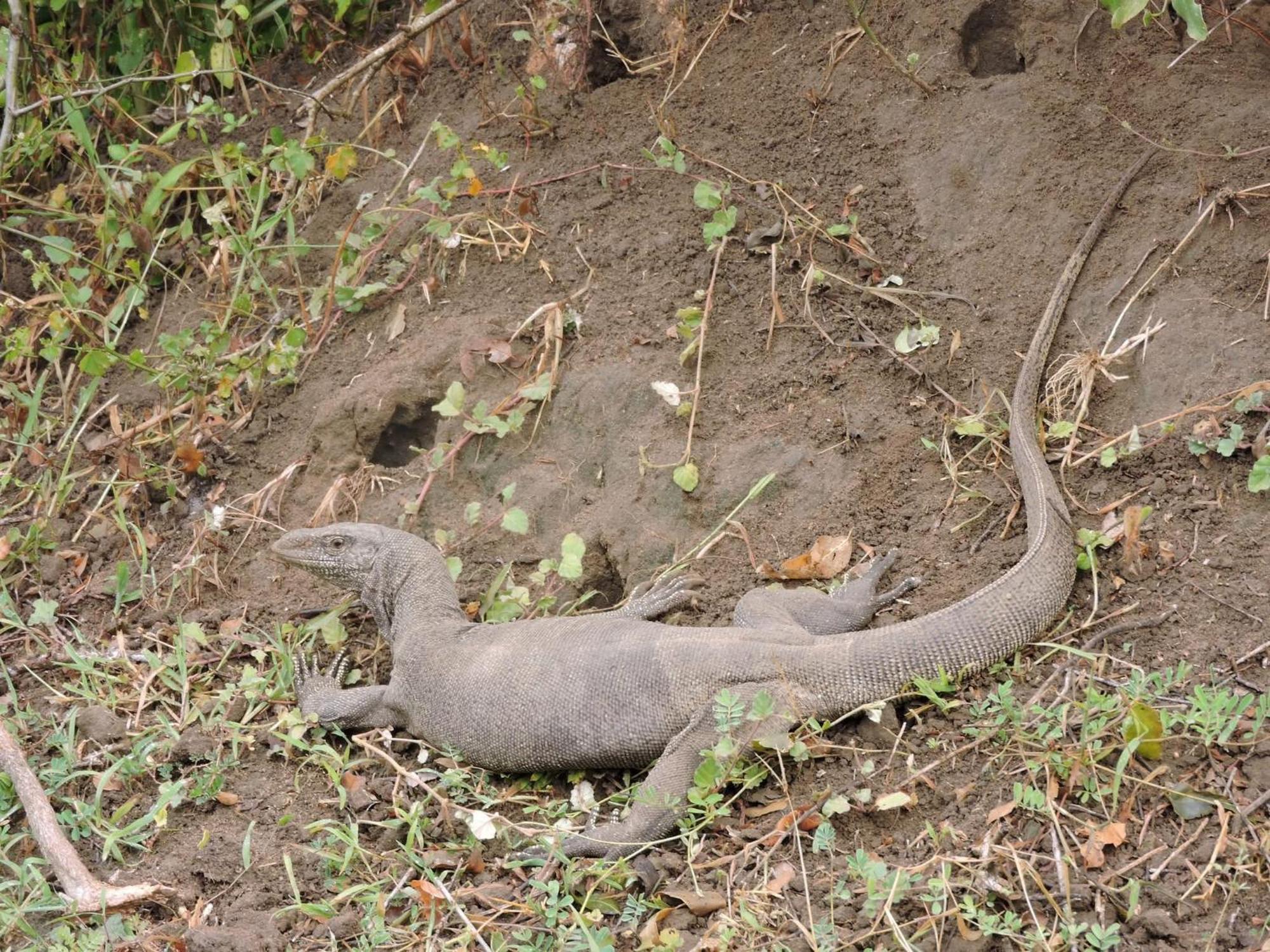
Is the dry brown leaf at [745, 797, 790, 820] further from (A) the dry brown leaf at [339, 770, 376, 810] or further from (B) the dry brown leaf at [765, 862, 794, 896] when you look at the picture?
(A) the dry brown leaf at [339, 770, 376, 810]

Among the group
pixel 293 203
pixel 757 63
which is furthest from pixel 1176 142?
pixel 293 203

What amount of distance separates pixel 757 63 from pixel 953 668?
3.48 metres

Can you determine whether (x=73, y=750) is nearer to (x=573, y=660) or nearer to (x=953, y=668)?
(x=573, y=660)

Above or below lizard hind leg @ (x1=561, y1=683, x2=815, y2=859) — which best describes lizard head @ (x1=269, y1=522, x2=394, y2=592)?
above

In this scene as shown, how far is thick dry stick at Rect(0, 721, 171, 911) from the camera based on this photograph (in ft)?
13.5

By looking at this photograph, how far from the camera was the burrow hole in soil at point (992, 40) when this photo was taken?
5758 millimetres

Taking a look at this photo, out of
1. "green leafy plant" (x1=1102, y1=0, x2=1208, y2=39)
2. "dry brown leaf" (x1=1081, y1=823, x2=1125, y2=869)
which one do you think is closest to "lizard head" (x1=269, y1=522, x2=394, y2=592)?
"dry brown leaf" (x1=1081, y1=823, x2=1125, y2=869)

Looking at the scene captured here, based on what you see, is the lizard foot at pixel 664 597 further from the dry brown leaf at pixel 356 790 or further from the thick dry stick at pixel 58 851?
the thick dry stick at pixel 58 851

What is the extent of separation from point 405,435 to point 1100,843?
12.2 feet

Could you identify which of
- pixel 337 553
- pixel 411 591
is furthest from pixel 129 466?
pixel 411 591

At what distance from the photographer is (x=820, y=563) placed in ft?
15.5

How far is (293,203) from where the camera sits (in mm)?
6953

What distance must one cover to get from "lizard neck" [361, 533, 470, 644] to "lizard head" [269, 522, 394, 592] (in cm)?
5

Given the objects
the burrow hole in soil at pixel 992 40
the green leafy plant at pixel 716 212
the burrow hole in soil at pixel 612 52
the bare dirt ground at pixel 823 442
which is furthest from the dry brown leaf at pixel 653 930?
the burrow hole in soil at pixel 612 52
